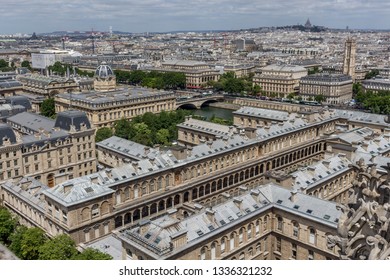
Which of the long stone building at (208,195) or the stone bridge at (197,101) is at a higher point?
the long stone building at (208,195)

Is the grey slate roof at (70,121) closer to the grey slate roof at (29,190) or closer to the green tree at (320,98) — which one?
the grey slate roof at (29,190)

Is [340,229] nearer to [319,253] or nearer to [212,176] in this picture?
[319,253]

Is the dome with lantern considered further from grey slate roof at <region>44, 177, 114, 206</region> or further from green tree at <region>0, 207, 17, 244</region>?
grey slate roof at <region>44, 177, 114, 206</region>

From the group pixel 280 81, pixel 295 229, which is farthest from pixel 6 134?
pixel 280 81

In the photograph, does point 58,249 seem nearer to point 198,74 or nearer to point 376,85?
point 376,85

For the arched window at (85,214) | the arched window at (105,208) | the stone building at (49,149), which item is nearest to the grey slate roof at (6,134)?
the stone building at (49,149)

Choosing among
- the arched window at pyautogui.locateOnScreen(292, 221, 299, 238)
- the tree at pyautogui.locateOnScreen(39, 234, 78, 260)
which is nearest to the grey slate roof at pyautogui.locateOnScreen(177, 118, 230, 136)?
the arched window at pyautogui.locateOnScreen(292, 221, 299, 238)
